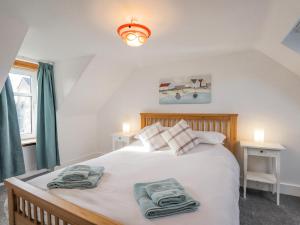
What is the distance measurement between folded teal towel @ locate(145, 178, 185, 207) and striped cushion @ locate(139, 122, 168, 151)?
1387 millimetres

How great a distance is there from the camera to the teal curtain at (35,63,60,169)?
10.7 ft

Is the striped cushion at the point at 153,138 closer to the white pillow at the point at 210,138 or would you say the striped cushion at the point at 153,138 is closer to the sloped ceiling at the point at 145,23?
the white pillow at the point at 210,138

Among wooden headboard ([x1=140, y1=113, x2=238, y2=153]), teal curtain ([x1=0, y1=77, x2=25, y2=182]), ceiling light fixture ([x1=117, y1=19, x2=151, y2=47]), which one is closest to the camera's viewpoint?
ceiling light fixture ([x1=117, y1=19, x2=151, y2=47])

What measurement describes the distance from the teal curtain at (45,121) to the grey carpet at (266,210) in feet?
2.40

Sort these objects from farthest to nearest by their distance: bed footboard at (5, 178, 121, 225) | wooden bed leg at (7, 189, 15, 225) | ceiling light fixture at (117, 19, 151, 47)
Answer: ceiling light fixture at (117, 19, 151, 47) < wooden bed leg at (7, 189, 15, 225) < bed footboard at (5, 178, 121, 225)

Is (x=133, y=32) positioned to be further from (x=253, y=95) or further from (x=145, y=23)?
(x=253, y=95)

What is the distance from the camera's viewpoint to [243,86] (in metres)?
2.94

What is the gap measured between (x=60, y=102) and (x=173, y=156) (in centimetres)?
242

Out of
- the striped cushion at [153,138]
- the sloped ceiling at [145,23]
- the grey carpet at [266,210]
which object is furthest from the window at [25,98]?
the striped cushion at [153,138]

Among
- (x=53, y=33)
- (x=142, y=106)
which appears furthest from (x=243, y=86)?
(x=53, y=33)

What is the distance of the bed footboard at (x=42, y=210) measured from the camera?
1.00m

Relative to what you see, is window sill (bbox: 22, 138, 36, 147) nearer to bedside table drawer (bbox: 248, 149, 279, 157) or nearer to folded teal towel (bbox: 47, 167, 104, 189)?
folded teal towel (bbox: 47, 167, 104, 189)

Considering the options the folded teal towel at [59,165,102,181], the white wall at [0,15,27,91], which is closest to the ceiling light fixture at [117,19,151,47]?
the white wall at [0,15,27,91]

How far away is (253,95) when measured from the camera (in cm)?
288
